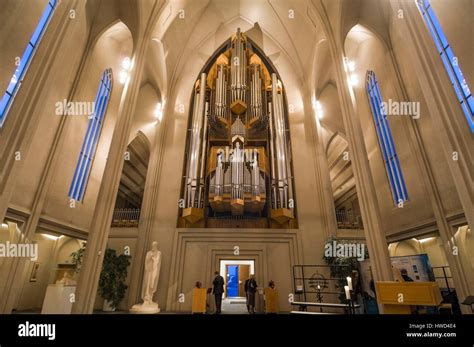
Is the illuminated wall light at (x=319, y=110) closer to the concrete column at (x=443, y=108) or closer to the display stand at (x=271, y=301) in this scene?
the concrete column at (x=443, y=108)

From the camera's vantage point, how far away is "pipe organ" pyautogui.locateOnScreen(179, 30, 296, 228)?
9.23 m

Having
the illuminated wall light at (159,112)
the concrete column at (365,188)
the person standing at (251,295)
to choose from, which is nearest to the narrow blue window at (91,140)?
the illuminated wall light at (159,112)

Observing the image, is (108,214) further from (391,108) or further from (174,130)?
(391,108)

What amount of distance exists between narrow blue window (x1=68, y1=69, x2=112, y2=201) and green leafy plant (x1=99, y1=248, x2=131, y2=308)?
2613 mm

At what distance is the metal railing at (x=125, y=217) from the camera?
9.62m

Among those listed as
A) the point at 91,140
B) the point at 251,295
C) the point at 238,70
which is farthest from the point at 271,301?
the point at 238,70

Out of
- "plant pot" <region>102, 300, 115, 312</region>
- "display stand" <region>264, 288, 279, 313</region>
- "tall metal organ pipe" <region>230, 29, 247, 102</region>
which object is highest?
"tall metal organ pipe" <region>230, 29, 247, 102</region>

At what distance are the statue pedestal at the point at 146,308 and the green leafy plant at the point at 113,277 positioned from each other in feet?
2.83

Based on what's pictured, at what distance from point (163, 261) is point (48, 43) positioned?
289 inches

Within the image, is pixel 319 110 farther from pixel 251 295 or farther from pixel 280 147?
pixel 251 295

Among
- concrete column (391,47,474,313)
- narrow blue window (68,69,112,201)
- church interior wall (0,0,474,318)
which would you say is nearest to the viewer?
concrete column (391,47,474,313)

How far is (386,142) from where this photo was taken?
952cm

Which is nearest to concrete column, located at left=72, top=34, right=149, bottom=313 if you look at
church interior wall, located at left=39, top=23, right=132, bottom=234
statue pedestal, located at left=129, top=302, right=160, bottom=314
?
statue pedestal, located at left=129, top=302, right=160, bottom=314

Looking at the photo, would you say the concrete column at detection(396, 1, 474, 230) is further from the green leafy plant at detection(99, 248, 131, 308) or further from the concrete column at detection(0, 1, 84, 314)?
the green leafy plant at detection(99, 248, 131, 308)
